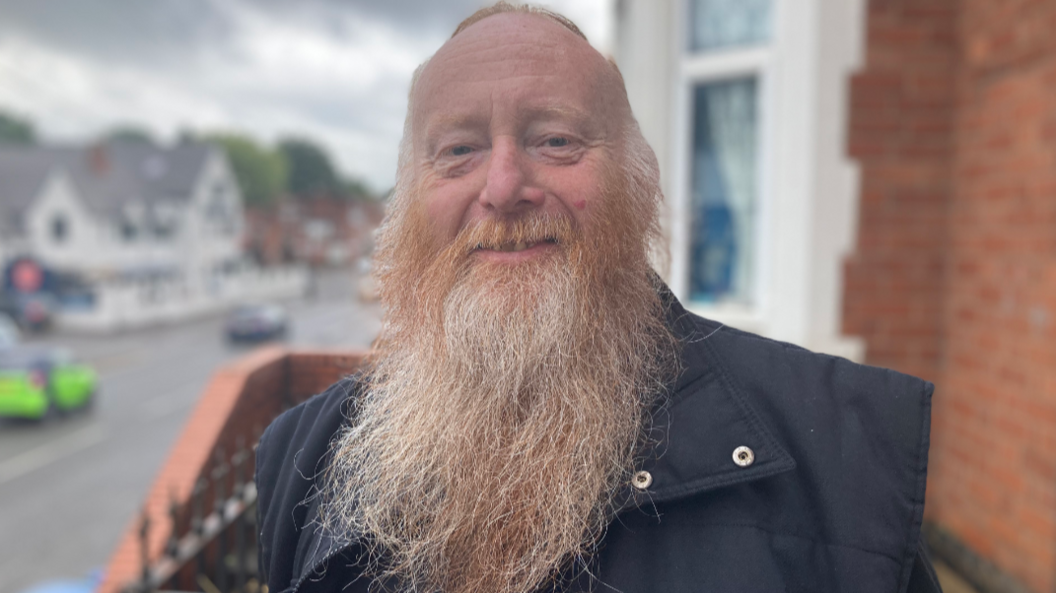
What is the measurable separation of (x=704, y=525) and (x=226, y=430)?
1.40 m

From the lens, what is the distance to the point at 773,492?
3.16ft

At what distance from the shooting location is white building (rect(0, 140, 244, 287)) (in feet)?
74.1

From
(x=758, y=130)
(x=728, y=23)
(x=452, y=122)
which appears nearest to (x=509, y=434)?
(x=452, y=122)

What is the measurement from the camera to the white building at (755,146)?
2.99 metres

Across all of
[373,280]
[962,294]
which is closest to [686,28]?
[962,294]

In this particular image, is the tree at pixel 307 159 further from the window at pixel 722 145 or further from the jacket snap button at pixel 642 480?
the jacket snap button at pixel 642 480

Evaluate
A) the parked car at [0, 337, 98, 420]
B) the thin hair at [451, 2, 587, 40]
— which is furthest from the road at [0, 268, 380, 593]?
the thin hair at [451, 2, 587, 40]

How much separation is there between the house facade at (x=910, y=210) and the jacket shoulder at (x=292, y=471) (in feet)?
6.18

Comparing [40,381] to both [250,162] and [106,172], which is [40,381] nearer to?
[106,172]

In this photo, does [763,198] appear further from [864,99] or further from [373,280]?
[373,280]

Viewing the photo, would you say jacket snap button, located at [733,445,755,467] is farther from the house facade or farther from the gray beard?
the house facade

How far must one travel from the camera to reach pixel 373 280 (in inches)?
50.4

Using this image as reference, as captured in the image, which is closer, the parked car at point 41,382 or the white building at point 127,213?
the parked car at point 41,382

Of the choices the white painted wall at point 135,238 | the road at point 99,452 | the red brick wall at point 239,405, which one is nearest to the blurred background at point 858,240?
the red brick wall at point 239,405
